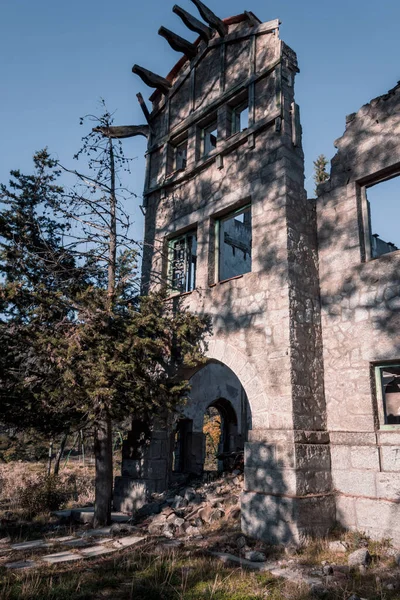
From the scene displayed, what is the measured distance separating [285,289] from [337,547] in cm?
358

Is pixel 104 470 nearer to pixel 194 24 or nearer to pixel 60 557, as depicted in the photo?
pixel 60 557

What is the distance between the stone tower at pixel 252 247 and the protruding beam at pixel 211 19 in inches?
0.9

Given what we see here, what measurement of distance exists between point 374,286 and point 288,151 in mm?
2773

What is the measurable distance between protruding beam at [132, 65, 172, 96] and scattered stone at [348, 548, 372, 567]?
33.8ft

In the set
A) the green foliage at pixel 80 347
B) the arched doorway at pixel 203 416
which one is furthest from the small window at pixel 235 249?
the green foliage at pixel 80 347

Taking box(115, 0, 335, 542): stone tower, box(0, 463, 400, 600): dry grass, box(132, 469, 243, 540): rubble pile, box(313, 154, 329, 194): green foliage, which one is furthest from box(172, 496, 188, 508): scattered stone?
box(313, 154, 329, 194): green foliage

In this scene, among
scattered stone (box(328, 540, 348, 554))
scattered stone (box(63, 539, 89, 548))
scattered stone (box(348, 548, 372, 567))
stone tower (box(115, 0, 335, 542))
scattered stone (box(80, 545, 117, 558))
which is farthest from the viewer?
stone tower (box(115, 0, 335, 542))

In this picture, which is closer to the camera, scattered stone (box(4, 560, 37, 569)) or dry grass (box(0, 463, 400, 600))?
dry grass (box(0, 463, 400, 600))

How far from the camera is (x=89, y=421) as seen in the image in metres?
7.62

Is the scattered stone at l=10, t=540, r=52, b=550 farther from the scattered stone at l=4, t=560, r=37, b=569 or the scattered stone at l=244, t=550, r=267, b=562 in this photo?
the scattered stone at l=244, t=550, r=267, b=562

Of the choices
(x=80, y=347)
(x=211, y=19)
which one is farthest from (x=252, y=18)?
(x=80, y=347)

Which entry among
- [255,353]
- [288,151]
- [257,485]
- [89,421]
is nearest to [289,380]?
[255,353]

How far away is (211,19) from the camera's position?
9492 millimetres

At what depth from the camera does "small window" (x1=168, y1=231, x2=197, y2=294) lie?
9.66 m
